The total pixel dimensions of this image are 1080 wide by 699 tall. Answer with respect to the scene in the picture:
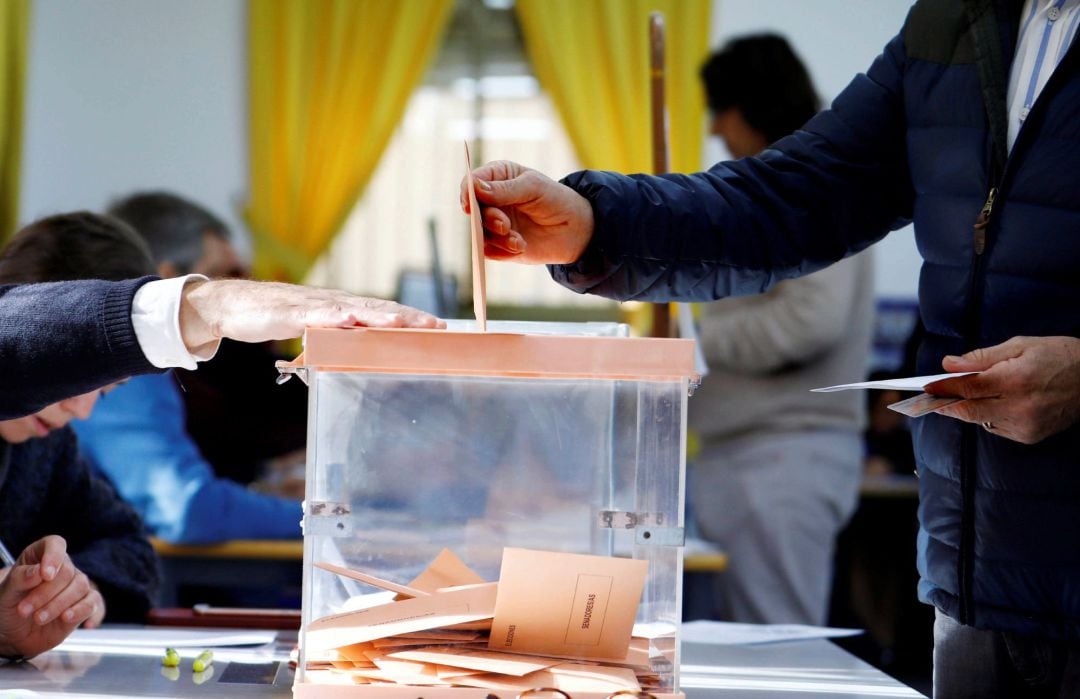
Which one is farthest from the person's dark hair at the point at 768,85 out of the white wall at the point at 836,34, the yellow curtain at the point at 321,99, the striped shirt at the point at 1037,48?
the yellow curtain at the point at 321,99

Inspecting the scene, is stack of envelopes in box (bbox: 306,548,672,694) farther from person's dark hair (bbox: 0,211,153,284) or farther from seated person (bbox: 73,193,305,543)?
seated person (bbox: 73,193,305,543)

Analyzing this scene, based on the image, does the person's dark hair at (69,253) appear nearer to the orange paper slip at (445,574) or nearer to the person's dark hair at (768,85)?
the orange paper slip at (445,574)

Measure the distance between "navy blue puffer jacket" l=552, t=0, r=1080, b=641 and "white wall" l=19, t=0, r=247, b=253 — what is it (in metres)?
4.28

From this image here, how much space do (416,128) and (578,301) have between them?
44.2 inches

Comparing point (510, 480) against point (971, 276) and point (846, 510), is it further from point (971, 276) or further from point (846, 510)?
point (846, 510)

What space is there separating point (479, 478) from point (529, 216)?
283mm

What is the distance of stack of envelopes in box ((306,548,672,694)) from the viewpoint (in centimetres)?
83

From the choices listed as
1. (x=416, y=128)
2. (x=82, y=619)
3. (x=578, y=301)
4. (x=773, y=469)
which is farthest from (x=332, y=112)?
(x=82, y=619)

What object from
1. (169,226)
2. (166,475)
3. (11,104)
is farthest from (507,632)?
(11,104)

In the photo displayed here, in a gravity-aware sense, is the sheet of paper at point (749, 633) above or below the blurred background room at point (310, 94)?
below

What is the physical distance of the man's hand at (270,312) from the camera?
85 centimetres

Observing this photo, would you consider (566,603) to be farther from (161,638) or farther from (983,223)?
(161,638)

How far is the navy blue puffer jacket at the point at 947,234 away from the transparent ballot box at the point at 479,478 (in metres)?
0.28

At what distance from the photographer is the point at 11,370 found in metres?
0.93
